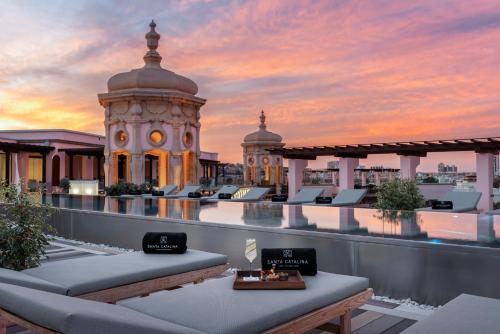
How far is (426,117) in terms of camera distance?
28344mm

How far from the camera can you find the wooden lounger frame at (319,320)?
9.45 ft

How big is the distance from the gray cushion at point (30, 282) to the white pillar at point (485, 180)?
45.1 feet

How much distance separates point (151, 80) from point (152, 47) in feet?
13.5

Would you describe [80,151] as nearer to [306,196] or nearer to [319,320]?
[306,196]

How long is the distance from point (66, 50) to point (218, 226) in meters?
21.3

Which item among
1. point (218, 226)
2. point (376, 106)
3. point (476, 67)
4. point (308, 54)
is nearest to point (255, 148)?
point (376, 106)

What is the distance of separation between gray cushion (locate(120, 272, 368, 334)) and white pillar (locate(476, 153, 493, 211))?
12585 millimetres

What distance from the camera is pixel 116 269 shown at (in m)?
4.75

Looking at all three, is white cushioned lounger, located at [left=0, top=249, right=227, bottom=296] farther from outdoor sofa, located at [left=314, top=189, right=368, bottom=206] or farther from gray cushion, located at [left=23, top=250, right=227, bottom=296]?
outdoor sofa, located at [left=314, top=189, right=368, bottom=206]

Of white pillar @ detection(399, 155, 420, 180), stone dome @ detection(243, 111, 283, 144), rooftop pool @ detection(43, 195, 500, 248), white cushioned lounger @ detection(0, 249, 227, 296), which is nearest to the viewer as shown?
white cushioned lounger @ detection(0, 249, 227, 296)

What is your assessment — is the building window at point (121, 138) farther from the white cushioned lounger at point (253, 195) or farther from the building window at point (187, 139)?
the white cushioned lounger at point (253, 195)

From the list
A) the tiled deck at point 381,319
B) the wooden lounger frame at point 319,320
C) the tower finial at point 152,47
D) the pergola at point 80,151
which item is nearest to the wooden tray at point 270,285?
the wooden lounger frame at point 319,320

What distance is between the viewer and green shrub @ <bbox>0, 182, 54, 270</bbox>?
16.1ft

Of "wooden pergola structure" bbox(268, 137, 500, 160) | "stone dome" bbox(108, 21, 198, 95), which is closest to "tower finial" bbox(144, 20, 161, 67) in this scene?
"stone dome" bbox(108, 21, 198, 95)
